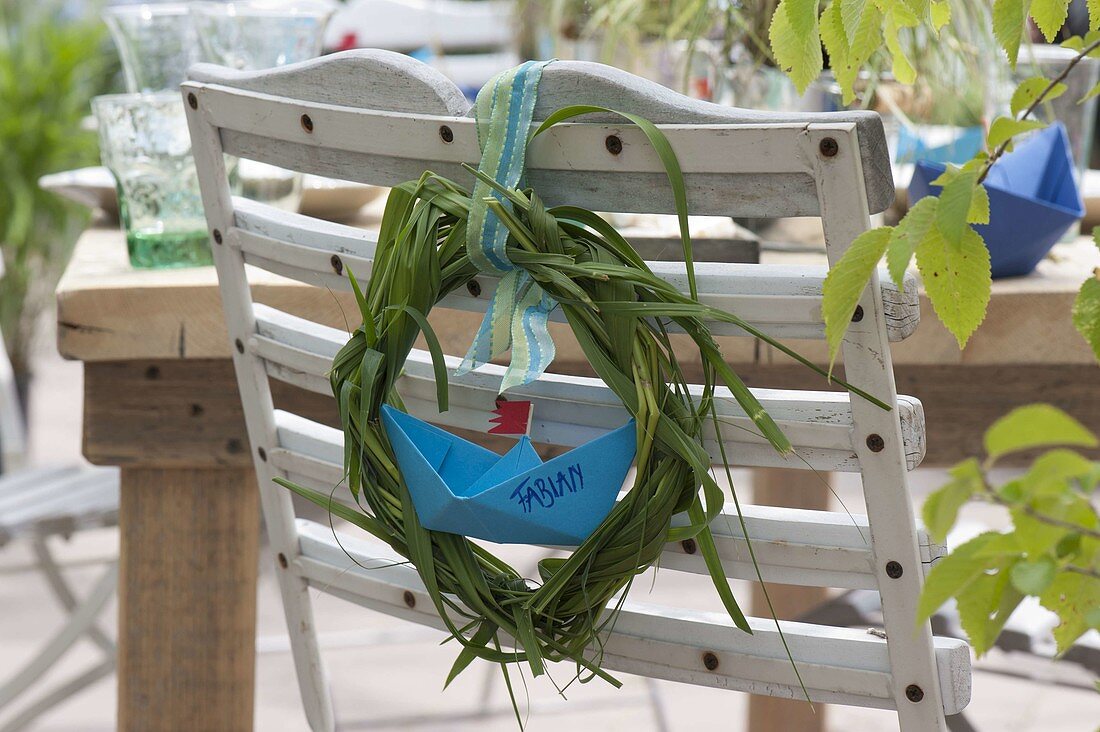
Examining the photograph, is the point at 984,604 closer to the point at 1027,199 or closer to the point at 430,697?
the point at 1027,199

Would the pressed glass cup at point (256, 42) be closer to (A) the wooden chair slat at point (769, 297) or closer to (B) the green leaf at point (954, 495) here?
(A) the wooden chair slat at point (769, 297)

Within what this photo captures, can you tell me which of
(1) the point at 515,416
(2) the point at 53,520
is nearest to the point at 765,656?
(1) the point at 515,416

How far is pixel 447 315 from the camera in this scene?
85cm

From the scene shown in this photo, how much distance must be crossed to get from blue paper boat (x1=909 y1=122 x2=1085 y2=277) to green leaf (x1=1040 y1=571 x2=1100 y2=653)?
1.64ft

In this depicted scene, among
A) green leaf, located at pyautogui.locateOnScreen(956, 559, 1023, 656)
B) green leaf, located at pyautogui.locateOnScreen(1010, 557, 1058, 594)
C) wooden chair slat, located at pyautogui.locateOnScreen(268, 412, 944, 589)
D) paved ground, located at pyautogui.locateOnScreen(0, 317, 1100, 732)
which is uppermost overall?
green leaf, located at pyautogui.locateOnScreen(1010, 557, 1058, 594)

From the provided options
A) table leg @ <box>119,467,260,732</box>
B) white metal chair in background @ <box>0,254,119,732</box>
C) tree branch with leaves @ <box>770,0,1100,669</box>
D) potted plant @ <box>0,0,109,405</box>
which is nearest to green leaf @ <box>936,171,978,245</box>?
tree branch with leaves @ <box>770,0,1100,669</box>

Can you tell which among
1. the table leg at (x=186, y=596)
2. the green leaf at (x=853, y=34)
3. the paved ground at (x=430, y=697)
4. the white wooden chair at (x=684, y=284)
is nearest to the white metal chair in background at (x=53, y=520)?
the paved ground at (x=430, y=697)

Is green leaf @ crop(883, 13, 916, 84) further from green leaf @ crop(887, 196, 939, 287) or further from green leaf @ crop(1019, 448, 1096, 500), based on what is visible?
green leaf @ crop(1019, 448, 1096, 500)

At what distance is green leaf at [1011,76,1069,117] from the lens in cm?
41

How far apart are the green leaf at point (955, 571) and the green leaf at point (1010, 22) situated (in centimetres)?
22

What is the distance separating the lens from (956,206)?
0.38 meters

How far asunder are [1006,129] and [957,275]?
66mm

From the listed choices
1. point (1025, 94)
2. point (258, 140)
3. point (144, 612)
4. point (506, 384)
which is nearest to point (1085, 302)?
point (1025, 94)

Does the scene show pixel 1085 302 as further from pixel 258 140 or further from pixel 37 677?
pixel 37 677
